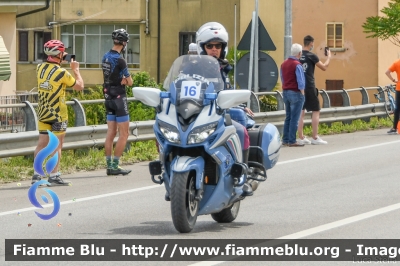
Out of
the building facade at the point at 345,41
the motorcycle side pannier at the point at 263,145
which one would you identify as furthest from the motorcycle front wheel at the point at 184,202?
the building facade at the point at 345,41

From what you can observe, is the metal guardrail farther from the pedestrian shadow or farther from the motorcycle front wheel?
the motorcycle front wheel

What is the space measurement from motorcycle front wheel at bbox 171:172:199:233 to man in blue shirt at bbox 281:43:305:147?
1028cm

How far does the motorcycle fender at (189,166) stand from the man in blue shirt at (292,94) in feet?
33.7

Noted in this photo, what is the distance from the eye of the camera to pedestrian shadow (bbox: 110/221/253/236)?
30.9 feet

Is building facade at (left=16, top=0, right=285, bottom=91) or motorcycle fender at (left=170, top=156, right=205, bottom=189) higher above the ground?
building facade at (left=16, top=0, right=285, bottom=91)

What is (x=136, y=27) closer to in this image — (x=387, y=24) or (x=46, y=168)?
(x=387, y=24)

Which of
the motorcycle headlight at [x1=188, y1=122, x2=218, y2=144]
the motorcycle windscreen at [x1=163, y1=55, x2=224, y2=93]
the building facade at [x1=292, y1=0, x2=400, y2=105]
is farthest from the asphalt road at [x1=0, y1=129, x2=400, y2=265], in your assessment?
the building facade at [x1=292, y1=0, x2=400, y2=105]

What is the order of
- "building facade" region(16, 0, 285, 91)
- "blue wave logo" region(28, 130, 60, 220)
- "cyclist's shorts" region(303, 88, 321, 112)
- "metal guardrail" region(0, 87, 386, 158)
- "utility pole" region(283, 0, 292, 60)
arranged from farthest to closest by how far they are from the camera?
"building facade" region(16, 0, 285, 91)
"utility pole" region(283, 0, 292, 60)
"cyclist's shorts" region(303, 88, 321, 112)
"metal guardrail" region(0, 87, 386, 158)
"blue wave logo" region(28, 130, 60, 220)

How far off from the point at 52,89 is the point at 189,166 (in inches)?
188

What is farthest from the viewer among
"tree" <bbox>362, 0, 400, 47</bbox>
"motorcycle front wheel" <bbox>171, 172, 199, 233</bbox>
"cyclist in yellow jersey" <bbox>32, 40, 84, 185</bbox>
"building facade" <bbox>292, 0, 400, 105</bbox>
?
"building facade" <bbox>292, 0, 400, 105</bbox>

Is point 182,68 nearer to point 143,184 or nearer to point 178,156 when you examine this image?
point 178,156

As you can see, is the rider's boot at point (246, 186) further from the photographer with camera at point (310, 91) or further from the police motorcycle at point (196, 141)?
the photographer with camera at point (310, 91)

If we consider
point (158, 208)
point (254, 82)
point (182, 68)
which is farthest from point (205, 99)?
point (254, 82)

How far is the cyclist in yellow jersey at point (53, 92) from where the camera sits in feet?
43.8
